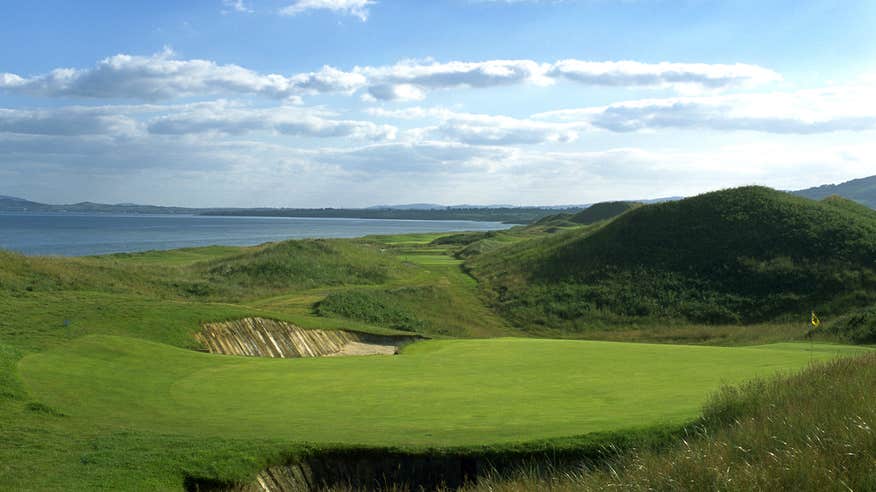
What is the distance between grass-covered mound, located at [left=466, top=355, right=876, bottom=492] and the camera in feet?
21.2

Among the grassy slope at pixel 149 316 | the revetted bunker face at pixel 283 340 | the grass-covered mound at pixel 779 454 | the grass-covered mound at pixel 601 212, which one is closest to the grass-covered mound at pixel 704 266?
the grassy slope at pixel 149 316

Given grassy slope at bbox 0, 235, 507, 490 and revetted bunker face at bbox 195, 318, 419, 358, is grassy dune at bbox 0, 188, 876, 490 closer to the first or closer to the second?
grassy slope at bbox 0, 235, 507, 490

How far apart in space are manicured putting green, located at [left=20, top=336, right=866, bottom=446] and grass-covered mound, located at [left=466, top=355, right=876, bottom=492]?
2581 millimetres

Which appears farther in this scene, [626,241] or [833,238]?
[626,241]

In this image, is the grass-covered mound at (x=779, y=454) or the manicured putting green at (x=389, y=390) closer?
the grass-covered mound at (x=779, y=454)

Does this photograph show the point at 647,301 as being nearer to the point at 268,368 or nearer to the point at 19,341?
the point at 268,368

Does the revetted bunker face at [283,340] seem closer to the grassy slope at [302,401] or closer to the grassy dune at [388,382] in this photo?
the grassy dune at [388,382]

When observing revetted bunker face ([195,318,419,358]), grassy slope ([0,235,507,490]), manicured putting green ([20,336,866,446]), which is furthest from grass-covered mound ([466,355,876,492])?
revetted bunker face ([195,318,419,358])

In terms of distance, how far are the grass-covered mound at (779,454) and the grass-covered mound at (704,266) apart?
3976cm

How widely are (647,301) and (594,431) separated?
44.4m

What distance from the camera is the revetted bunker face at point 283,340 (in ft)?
88.6

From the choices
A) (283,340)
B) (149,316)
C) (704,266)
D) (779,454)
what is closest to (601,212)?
(704,266)

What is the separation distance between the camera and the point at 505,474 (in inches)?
427

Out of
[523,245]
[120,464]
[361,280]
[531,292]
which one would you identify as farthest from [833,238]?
[120,464]
